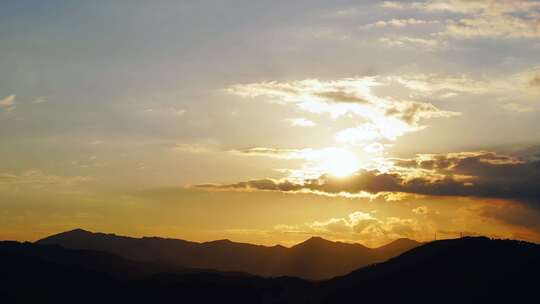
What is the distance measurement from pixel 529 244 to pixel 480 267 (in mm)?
22618

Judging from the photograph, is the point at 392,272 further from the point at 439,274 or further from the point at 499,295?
the point at 499,295

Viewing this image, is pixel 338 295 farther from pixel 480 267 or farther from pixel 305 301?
pixel 480 267

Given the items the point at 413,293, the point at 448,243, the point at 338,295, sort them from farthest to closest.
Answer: the point at 448,243 → the point at 338,295 → the point at 413,293

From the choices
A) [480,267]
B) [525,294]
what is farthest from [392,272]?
[525,294]

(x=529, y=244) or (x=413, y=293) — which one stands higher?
(x=529, y=244)

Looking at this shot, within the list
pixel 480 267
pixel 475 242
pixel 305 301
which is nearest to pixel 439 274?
pixel 480 267

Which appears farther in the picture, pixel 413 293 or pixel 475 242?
pixel 475 242

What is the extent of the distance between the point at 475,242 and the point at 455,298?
1466 inches

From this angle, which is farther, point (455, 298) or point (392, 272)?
point (392, 272)

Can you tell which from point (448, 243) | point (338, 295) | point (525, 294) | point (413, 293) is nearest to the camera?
point (525, 294)

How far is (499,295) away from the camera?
15838 centimetres

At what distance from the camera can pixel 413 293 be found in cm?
17100

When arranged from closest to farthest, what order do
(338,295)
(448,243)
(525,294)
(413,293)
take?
(525,294) → (413,293) → (338,295) → (448,243)

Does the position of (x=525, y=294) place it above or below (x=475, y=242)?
below
